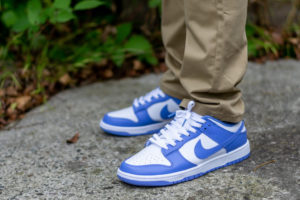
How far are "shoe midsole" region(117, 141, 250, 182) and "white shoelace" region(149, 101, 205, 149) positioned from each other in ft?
0.31

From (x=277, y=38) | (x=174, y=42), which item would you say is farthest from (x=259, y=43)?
(x=174, y=42)

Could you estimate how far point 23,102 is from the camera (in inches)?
75.9

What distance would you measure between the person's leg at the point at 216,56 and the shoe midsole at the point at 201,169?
0.12m

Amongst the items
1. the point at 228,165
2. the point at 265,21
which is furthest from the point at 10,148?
the point at 265,21

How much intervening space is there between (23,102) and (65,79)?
344 millimetres

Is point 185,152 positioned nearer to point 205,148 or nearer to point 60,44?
point 205,148

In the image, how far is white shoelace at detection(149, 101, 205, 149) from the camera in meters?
1.18

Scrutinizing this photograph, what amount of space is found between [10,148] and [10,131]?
22cm

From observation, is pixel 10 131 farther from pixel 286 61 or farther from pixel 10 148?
pixel 286 61

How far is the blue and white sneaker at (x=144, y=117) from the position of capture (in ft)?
4.99

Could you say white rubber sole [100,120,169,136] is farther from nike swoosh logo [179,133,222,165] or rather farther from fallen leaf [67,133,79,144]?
Answer: nike swoosh logo [179,133,222,165]

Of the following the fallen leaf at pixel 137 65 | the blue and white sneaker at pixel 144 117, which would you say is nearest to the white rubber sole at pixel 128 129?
the blue and white sneaker at pixel 144 117

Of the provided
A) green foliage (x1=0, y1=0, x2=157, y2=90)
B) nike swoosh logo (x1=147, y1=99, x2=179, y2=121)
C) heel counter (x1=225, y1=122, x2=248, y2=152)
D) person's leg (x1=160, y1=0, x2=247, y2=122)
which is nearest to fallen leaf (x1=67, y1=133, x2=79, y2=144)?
nike swoosh logo (x1=147, y1=99, x2=179, y2=121)

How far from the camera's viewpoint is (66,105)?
1.95 metres
